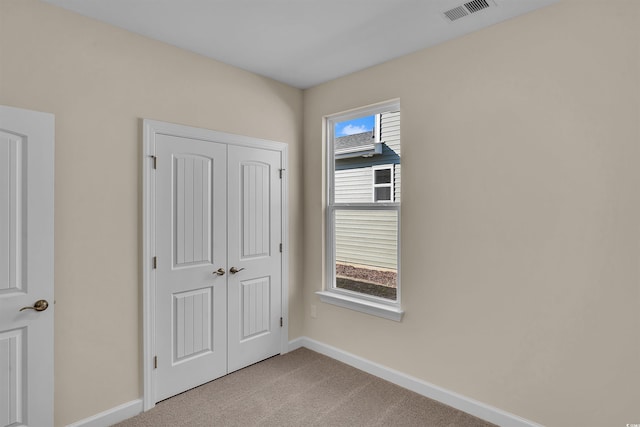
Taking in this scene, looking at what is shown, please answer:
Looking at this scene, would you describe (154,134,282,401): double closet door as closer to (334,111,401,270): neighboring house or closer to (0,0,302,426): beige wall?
(0,0,302,426): beige wall

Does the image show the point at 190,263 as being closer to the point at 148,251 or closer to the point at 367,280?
the point at 148,251

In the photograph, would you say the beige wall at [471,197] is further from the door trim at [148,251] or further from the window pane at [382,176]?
the window pane at [382,176]

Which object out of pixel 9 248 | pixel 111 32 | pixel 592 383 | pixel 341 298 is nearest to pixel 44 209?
pixel 9 248

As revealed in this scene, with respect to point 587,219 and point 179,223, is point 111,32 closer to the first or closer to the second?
point 179,223

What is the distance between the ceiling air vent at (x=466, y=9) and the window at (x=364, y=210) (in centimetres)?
84

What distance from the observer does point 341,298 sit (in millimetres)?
3223

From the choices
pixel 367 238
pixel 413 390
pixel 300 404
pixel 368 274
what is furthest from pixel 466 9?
pixel 300 404

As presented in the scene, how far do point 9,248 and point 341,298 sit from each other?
7.93ft

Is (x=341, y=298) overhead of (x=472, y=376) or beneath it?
overhead

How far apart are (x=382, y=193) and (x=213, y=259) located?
157 cm

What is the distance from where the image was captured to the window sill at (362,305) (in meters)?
2.82

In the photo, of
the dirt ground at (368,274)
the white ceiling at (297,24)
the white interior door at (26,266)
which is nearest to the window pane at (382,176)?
the dirt ground at (368,274)

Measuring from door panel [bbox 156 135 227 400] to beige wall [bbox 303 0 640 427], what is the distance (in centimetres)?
144

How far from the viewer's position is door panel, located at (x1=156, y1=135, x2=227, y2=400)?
2.57m
